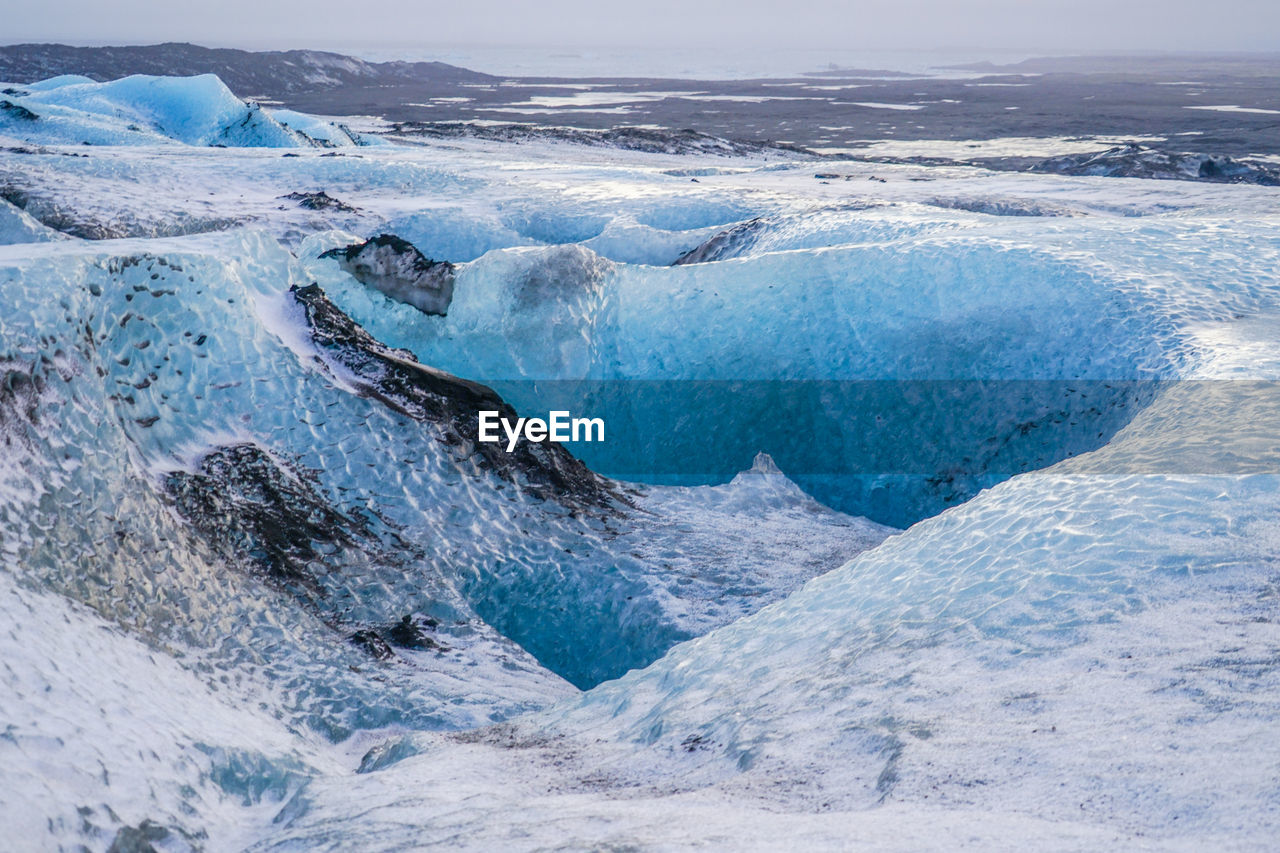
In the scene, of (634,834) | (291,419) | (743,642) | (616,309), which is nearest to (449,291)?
(616,309)

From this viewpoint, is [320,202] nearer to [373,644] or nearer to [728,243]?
[728,243]

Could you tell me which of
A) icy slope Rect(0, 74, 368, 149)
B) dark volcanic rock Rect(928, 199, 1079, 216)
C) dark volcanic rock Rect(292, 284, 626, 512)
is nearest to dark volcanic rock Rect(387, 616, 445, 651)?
dark volcanic rock Rect(292, 284, 626, 512)

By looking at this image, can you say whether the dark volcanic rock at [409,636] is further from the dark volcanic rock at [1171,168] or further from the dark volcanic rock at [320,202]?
the dark volcanic rock at [1171,168]

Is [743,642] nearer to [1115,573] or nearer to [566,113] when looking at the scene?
[1115,573]

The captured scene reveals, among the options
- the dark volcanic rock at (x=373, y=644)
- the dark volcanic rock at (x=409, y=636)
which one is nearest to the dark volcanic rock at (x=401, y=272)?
the dark volcanic rock at (x=409, y=636)

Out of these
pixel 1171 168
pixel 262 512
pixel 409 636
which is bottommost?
pixel 409 636

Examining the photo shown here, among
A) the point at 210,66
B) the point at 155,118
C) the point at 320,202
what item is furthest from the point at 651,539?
the point at 210,66
